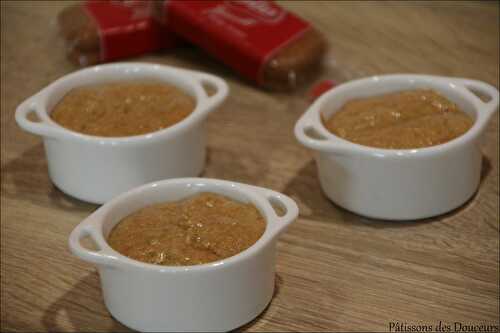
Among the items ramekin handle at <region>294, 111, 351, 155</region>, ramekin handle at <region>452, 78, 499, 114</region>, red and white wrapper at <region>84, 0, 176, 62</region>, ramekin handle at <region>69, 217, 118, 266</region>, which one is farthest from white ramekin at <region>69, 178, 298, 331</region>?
red and white wrapper at <region>84, 0, 176, 62</region>

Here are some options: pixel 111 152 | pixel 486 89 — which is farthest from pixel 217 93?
pixel 486 89

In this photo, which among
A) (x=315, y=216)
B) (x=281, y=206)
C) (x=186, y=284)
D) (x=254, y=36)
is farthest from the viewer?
(x=254, y=36)

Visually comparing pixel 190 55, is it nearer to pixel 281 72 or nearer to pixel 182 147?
pixel 281 72

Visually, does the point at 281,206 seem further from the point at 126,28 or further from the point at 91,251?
the point at 126,28

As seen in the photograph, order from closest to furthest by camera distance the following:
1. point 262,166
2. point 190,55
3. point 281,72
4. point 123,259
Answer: point 123,259 → point 262,166 → point 281,72 → point 190,55

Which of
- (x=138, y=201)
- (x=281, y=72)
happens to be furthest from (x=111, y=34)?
(x=138, y=201)

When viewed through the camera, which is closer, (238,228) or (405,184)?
(238,228)

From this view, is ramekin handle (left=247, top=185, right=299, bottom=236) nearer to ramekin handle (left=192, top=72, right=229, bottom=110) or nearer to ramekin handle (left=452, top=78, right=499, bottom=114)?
ramekin handle (left=192, top=72, right=229, bottom=110)
